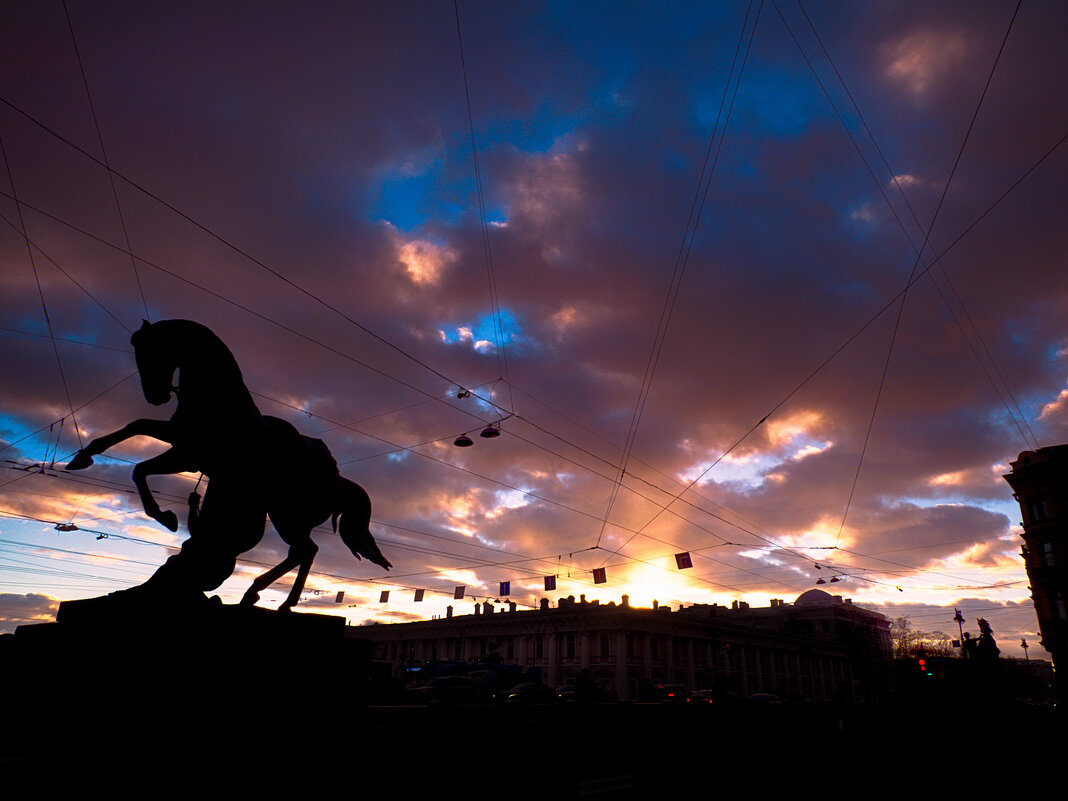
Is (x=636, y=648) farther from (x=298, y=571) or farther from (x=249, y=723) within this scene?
(x=249, y=723)

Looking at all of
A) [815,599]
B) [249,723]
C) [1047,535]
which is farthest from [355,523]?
[815,599]

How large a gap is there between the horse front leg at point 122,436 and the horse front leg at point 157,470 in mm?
181

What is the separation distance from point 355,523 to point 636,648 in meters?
57.3

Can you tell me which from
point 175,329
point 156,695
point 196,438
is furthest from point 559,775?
point 175,329

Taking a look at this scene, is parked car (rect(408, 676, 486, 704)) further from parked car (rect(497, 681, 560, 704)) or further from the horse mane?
the horse mane

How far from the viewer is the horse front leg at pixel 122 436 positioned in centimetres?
510

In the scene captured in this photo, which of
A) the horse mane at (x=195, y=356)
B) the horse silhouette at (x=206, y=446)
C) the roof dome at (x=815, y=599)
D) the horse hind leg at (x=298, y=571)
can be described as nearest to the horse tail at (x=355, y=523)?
Answer: the horse hind leg at (x=298, y=571)

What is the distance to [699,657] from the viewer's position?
66188 millimetres

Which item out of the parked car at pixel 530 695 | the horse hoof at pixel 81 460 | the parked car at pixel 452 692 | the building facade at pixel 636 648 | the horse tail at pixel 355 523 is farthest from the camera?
the building facade at pixel 636 648

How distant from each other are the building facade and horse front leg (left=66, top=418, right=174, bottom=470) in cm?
4032

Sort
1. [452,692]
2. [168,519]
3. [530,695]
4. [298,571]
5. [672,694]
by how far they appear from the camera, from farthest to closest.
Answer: [672,694] → [530,695] → [452,692] → [298,571] → [168,519]

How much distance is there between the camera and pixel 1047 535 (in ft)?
130

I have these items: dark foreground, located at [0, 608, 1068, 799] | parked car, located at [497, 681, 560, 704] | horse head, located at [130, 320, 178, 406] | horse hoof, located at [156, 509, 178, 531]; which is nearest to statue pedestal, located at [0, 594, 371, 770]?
dark foreground, located at [0, 608, 1068, 799]

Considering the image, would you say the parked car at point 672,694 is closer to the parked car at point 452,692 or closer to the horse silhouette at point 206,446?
the parked car at point 452,692
